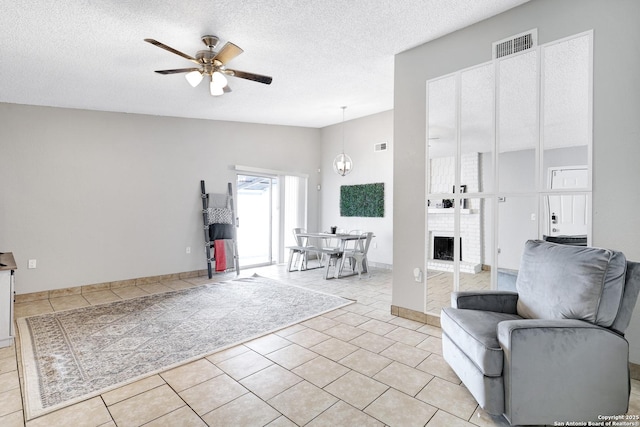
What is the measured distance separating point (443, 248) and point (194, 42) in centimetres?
319

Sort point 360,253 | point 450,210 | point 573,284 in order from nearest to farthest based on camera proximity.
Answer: point 573,284 < point 450,210 < point 360,253

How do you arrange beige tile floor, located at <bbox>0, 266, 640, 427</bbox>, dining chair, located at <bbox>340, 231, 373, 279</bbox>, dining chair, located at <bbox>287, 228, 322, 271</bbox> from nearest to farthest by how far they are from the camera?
beige tile floor, located at <bbox>0, 266, 640, 427</bbox> → dining chair, located at <bbox>340, 231, 373, 279</bbox> → dining chair, located at <bbox>287, 228, 322, 271</bbox>

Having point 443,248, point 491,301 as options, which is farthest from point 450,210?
point 491,301

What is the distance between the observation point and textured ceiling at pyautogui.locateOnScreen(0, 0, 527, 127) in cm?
260

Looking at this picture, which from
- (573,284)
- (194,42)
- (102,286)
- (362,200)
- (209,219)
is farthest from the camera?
(362,200)

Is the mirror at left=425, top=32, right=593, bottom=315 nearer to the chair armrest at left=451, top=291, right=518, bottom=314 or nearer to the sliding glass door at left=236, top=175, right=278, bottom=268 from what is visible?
the chair armrest at left=451, top=291, right=518, bottom=314

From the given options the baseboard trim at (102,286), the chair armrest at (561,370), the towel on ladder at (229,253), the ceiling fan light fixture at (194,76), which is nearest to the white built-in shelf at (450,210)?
the chair armrest at (561,370)

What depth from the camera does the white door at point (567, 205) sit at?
248 cm

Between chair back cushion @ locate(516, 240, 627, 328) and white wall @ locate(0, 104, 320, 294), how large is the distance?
5.04 m

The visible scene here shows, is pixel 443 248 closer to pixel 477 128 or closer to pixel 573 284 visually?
pixel 477 128

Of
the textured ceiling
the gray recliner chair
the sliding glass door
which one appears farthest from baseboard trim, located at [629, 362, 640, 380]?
the sliding glass door

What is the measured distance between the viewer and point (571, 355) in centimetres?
171

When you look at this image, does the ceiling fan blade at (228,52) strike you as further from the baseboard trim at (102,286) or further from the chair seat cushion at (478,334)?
the baseboard trim at (102,286)

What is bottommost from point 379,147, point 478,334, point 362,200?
point 478,334
